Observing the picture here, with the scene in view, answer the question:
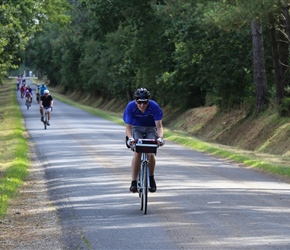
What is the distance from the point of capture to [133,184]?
42.2 feet

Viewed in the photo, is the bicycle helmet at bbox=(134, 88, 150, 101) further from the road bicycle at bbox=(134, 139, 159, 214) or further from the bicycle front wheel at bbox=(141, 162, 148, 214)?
the bicycle front wheel at bbox=(141, 162, 148, 214)

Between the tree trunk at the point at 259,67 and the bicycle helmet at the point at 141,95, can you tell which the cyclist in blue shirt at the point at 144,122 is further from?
the tree trunk at the point at 259,67

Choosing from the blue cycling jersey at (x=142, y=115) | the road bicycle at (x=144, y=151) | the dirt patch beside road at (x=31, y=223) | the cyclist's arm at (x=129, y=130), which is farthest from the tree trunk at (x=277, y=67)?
the road bicycle at (x=144, y=151)

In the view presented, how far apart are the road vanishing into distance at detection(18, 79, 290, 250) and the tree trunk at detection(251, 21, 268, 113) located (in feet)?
31.3

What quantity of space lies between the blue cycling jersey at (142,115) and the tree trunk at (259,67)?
18.9m

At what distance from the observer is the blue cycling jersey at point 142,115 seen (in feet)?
41.4

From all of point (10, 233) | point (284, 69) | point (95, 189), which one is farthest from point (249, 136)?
point (10, 233)

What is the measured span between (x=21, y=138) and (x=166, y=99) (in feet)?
76.9

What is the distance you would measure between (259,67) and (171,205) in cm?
2054

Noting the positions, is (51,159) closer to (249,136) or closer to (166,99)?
(249,136)

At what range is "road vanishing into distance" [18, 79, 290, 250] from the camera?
1005cm

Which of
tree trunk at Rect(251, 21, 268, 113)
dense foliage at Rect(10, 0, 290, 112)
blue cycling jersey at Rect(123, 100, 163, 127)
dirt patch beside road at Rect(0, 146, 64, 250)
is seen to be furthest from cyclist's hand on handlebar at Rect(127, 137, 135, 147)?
tree trunk at Rect(251, 21, 268, 113)

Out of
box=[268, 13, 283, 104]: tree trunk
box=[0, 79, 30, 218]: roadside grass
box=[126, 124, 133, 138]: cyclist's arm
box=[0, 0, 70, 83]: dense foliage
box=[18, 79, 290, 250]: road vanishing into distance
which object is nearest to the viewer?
box=[18, 79, 290, 250]: road vanishing into distance

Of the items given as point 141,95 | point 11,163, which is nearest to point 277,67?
point 11,163
